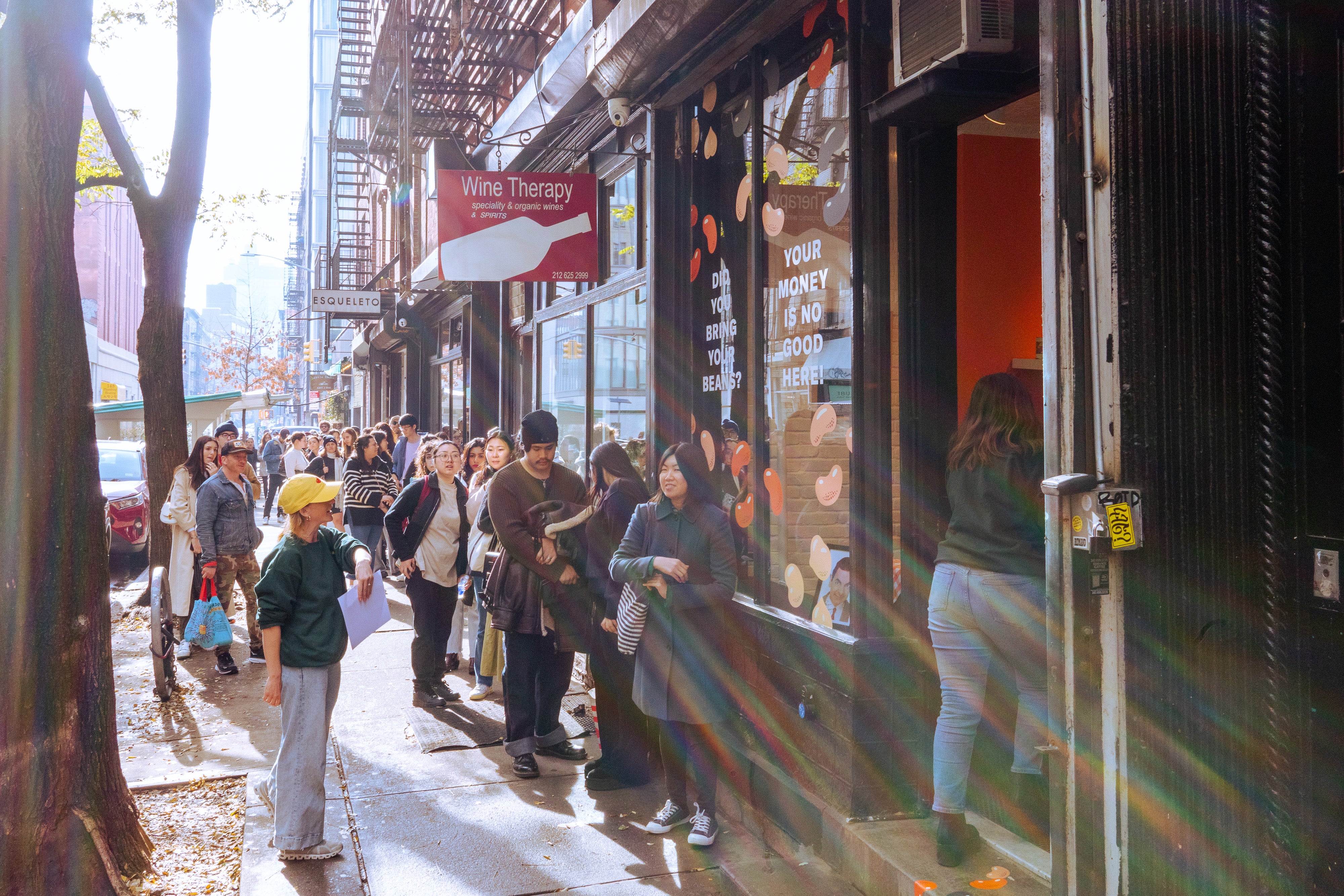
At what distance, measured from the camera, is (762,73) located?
5898 mm

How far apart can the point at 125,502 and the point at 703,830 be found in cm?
1263

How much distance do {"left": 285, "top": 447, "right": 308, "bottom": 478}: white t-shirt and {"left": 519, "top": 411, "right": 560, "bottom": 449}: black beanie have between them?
15.4 meters

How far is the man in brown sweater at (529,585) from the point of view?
20.0 ft

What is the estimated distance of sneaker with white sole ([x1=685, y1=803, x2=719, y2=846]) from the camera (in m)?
4.98

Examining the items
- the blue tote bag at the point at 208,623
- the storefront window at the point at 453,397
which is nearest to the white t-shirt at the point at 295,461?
the storefront window at the point at 453,397

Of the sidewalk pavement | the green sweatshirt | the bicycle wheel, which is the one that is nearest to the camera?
the sidewalk pavement

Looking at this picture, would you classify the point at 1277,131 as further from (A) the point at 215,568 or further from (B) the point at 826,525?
(A) the point at 215,568

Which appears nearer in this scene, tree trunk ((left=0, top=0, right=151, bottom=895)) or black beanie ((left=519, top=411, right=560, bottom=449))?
tree trunk ((left=0, top=0, right=151, bottom=895))

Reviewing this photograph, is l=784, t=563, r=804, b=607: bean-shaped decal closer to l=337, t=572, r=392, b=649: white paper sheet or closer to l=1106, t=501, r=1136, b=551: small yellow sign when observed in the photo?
l=337, t=572, r=392, b=649: white paper sheet

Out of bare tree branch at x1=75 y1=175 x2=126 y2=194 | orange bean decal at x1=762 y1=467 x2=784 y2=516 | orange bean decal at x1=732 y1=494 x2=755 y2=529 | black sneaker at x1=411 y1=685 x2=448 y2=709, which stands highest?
bare tree branch at x1=75 y1=175 x2=126 y2=194

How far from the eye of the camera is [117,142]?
1010 centimetres

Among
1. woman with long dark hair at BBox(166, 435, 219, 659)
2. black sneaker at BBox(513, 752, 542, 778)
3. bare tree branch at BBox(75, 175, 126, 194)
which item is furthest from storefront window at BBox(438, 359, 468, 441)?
black sneaker at BBox(513, 752, 542, 778)

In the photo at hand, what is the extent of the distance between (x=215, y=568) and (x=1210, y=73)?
743cm

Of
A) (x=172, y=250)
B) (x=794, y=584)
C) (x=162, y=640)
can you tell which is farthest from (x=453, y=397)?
(x=794, y=584)
